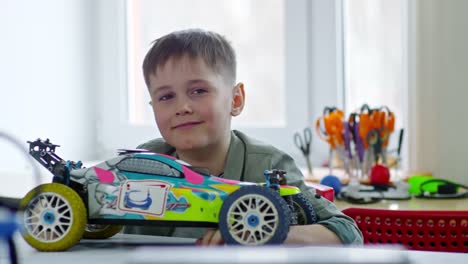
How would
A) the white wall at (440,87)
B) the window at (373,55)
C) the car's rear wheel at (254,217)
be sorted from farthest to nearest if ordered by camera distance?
the window at (373,55)
the white wall at (440,87)
the car's rear wheel at (254,217)

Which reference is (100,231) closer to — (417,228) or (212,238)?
(212,238)

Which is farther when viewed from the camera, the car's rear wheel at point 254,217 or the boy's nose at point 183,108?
the boy's nose at point 183,108

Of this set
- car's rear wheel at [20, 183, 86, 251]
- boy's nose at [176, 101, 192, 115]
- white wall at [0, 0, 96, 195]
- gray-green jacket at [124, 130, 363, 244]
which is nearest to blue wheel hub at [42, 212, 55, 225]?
car's rear wheel at [20, 183, 86, 251]

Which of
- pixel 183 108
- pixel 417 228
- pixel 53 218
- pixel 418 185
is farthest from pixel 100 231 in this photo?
pixel 418 185

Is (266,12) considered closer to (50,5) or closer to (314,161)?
(314,161)

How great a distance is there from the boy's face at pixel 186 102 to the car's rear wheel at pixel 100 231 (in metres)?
0.16

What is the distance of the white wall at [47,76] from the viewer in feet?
4.97

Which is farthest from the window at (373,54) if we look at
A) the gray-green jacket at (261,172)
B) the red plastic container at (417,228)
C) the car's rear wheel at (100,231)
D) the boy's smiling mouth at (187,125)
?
the car's rear wheel at (100,231)

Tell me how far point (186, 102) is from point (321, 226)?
8.1 inches

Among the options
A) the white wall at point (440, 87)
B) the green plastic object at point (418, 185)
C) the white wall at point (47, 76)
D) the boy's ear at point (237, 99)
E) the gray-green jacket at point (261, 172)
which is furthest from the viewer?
the white wall at point (47, 76)

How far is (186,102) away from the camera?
0.70 m

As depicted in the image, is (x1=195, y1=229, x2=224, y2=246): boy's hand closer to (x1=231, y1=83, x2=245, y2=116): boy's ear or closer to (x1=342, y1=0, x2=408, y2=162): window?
(x1=231, y1=83, x2=245, y2=116): boy's ear

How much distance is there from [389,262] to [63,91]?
1587 millimetres

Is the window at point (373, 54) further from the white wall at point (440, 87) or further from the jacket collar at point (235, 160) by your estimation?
the jacket collar at point (235, 160)
